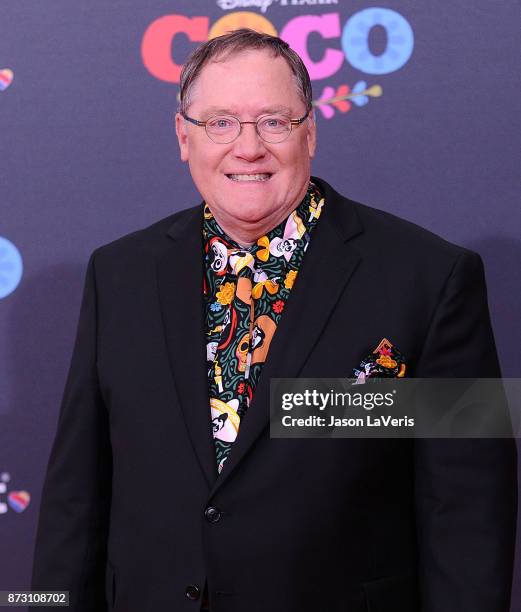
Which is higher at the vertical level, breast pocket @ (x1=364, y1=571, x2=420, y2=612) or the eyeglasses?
the eyeglasses

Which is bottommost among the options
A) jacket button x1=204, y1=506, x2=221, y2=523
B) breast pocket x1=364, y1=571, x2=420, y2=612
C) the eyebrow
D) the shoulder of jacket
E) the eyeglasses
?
breast pocket x1=364, y1=571, x2=420, y2=612

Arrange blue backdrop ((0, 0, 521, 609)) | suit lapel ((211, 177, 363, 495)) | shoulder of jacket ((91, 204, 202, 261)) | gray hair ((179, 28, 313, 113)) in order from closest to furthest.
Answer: suit lapel ((211, 177, 363, 495)), gray hair ((179, 28, 313, 113)), shoulder of jacket ((91, 204, 202, 261)), blue backdrop ((0, 0, 521, 609))

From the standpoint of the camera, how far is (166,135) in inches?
99.4

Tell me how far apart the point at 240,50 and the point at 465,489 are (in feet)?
2.64

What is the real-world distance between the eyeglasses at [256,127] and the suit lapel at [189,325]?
0.62ft

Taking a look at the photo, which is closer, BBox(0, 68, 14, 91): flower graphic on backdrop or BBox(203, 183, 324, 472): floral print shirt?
BBox(203, 183, 324, 472): floral print shirt

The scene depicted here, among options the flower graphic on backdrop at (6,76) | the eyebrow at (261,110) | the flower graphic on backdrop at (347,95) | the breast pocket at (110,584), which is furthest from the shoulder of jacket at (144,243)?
the flower graphic on backdrop at (6,76)

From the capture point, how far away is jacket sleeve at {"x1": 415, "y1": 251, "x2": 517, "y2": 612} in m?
1.64

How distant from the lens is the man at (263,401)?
165 cm

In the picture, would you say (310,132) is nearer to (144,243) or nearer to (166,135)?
(144,243)

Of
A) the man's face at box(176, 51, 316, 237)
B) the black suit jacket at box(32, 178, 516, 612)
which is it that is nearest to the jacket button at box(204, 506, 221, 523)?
the black suit jacket at box(32, 178, 516, 612)

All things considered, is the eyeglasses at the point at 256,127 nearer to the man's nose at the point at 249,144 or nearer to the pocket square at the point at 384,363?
the man's nose at the point at 249,144

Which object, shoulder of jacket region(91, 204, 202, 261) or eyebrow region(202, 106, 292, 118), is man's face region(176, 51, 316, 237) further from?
shoulder of jacket region(91, 204, 202, 261)

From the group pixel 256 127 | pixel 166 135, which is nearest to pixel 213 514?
pixel 256 127
